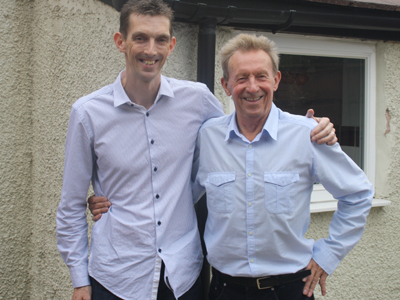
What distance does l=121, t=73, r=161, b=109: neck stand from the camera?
1.93 m

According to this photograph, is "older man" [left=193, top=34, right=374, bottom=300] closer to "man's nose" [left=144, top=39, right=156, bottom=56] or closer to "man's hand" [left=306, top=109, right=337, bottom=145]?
"man's hand" [left=306, top=109, right=337, bottom=145]

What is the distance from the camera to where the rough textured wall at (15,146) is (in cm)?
293

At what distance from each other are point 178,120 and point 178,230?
0.58 m

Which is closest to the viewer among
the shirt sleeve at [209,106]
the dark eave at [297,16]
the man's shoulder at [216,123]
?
the man's shoulder at [216,123]

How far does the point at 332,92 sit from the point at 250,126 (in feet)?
6.79

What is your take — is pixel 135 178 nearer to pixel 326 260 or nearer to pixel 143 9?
pixel 143 9

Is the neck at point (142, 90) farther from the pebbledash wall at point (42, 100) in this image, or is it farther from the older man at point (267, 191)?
the pebbledash wall at point (42, 100)

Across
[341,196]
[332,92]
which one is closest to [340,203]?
[341,196]

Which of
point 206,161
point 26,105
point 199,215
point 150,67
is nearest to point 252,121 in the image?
point 206,161

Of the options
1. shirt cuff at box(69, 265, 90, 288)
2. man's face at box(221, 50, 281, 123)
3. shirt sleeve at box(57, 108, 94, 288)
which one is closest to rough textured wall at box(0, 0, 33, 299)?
shirt sleeve at box(57, 108, 94, 288)

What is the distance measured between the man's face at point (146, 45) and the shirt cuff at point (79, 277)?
3.42 ft

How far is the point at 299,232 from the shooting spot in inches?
75.4

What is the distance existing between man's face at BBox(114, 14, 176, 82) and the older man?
0.34 meters

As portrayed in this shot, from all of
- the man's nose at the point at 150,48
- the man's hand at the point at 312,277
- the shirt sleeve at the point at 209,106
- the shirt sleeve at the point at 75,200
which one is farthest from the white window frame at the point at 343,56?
the shirt sleeve at the point at 75,200
